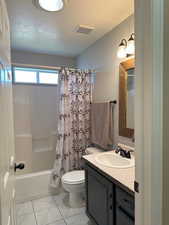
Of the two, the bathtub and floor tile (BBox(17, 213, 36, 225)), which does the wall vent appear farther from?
floor tile (BBox(17, 213, 36, 225))


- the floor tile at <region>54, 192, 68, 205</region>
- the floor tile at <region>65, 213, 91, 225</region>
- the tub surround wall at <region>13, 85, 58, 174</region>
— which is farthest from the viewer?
the tub surround wall at <region>13, 85, 58, 174</region>

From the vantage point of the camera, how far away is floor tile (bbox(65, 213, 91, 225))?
183cm

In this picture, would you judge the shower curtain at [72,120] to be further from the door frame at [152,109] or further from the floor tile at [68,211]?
the door frame at [152,109]

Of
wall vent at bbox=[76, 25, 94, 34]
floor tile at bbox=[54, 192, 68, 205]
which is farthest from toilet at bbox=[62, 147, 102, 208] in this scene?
wall vent at bbox=[76, 25, 94, 34]

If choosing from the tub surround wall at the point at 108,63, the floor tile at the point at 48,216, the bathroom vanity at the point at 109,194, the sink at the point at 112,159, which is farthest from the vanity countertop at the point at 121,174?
the floor tile at the point at 48,216

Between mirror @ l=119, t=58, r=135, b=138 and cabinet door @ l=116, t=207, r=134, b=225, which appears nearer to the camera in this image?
cabinet door @ l=116, t=207, r=134, b=225

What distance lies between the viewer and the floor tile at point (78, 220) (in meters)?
1.83

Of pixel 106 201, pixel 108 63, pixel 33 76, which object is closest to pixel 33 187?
pixel 106 201

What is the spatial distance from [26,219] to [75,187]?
69 cm

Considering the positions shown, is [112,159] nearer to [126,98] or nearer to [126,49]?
[126,98]

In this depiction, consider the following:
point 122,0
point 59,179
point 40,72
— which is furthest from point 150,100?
point 40,72

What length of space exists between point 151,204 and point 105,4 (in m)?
1.80

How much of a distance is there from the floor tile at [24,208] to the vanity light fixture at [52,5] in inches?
96.9

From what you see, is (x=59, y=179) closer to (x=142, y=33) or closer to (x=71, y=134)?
(x=71, y=134)
